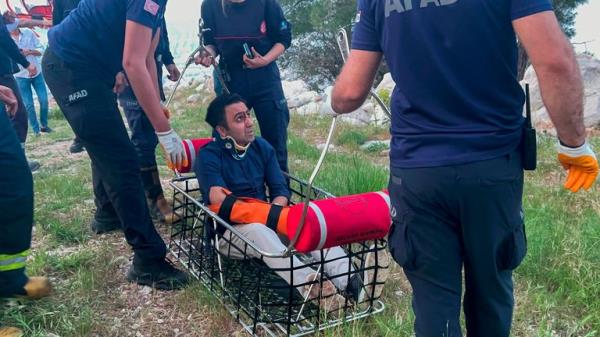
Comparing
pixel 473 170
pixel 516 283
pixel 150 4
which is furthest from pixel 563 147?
pixel 150 4

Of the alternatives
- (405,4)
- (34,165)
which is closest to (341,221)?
(405,4)

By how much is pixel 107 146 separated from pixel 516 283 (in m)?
2.49

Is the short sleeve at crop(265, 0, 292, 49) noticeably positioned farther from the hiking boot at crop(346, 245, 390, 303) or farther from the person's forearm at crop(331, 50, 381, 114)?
the person's forearm at crop(331, 50, 381, 114)

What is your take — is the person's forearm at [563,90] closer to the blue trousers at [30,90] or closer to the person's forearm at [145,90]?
the person's forearm at [145,90]

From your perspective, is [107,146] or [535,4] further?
[107,146]

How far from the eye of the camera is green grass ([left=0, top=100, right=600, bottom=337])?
2818 millimetres

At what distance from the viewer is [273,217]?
2.96 metres

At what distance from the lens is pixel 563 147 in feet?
6.01

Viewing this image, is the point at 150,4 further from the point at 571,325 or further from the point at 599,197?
the point at 599,197

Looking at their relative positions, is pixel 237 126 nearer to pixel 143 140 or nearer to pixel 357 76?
pixel 143 140

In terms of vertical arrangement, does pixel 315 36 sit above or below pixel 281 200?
above

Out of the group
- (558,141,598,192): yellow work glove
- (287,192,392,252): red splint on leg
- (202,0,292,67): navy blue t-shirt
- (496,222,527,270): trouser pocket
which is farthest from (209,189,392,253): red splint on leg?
(202,0,292,67): navy blue t-shirt

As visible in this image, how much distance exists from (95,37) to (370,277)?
6.65 ft

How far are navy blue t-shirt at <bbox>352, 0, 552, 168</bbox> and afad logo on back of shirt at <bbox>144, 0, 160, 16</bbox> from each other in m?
1.36
